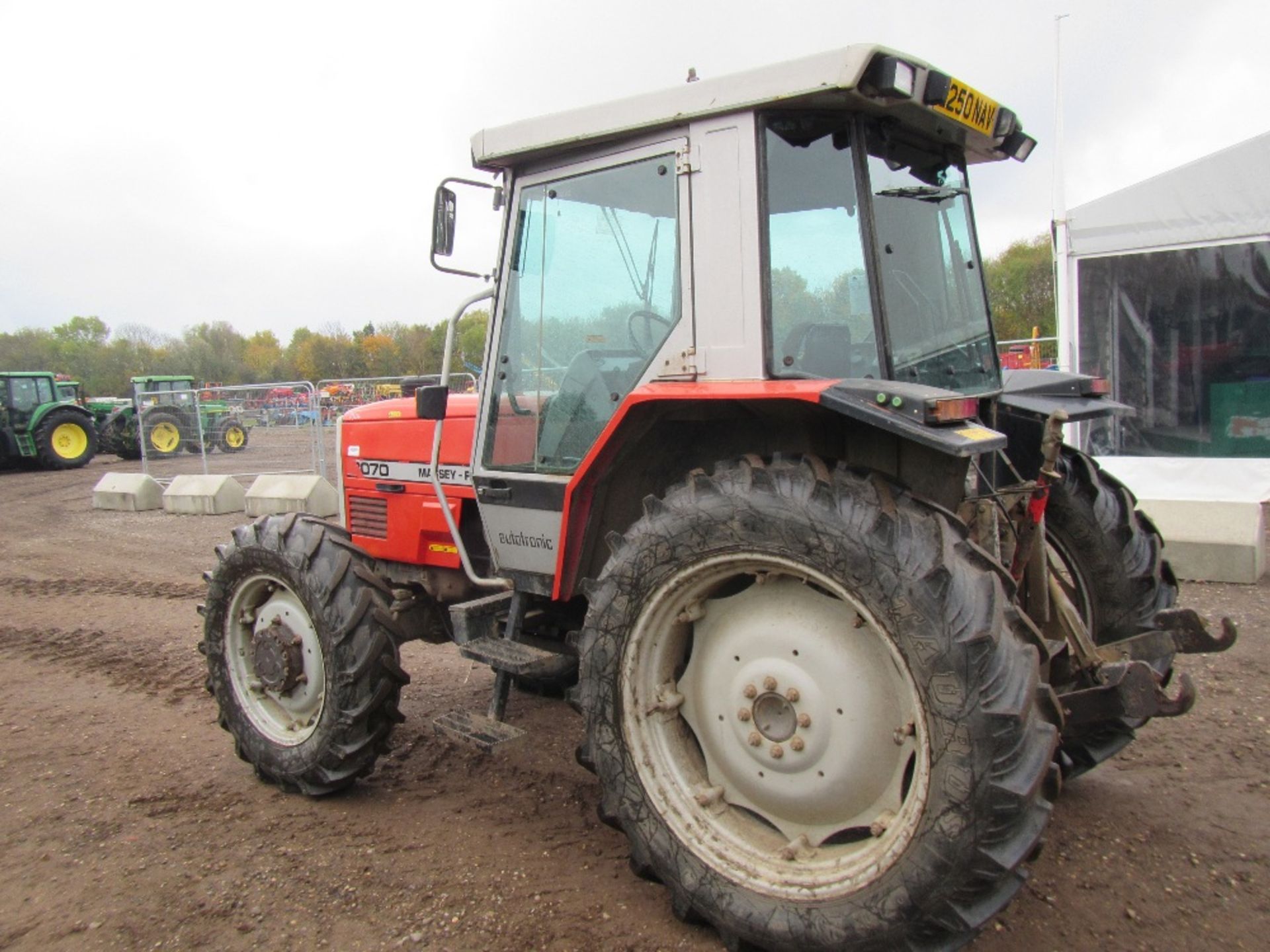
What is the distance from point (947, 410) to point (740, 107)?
1074 millimetres

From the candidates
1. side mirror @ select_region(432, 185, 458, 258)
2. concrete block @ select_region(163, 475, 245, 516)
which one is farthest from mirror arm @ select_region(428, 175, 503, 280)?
concrete block @ select_region(163, 475, 245, 516)

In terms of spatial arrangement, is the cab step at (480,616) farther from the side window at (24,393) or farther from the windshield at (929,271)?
the side window at (24,393)

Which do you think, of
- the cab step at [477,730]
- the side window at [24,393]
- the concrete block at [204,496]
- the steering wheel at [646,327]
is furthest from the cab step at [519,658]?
the side window at [24,393]

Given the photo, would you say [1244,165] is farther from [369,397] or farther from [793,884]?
[369,397]

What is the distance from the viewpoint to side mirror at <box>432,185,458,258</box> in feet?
10.8

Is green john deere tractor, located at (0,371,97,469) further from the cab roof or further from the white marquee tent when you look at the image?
the cab roof

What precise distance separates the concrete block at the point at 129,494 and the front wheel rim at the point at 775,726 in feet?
41.9

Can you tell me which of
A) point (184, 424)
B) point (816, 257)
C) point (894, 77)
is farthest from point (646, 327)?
point (184, 424)

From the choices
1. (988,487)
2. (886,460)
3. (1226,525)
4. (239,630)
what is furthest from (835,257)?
(1226,525)

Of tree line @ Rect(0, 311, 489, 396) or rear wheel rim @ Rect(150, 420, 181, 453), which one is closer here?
rear wheel rim @ Rect(150, 420, 181, 453)

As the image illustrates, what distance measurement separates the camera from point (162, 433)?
15.7 metres

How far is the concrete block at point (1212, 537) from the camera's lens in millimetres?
6477

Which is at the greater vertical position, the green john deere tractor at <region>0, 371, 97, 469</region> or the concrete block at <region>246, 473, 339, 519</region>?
the green john deere tractor at <region>0, 371, 97, 469</region>

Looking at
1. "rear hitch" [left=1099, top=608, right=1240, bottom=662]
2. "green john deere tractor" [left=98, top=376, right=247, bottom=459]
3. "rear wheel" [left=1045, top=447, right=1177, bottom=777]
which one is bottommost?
"rear hitch" [left=1099, top=608, right=1240, bottom=662]
